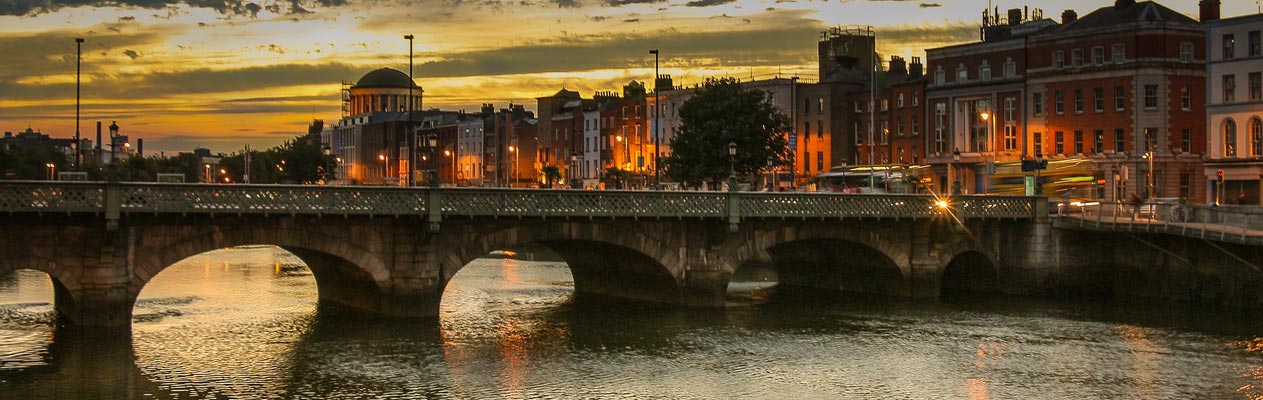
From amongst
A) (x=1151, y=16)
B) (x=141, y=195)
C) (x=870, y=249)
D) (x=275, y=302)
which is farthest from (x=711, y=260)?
(x=1151, y=16)

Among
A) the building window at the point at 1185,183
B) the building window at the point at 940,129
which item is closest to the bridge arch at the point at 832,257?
the building window at the point at 1185,183

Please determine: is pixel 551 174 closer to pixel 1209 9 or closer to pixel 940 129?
pixel 940 129

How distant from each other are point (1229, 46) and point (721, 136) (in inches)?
1386

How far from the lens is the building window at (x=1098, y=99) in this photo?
100438mm

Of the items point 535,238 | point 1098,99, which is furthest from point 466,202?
point 1098,99

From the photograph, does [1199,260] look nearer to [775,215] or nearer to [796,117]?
[775,215]

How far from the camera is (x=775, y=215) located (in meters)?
62.7

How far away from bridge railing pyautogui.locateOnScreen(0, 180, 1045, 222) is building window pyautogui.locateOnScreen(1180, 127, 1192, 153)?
31878mm

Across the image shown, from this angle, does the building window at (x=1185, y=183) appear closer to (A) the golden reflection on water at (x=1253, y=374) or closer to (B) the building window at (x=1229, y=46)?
(B) the building window at (x=1229, y=46)

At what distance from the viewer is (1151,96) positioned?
321 ft

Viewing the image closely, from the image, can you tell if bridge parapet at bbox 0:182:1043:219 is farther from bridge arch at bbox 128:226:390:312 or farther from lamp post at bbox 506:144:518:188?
lamp post at bbox 506:144:518:188

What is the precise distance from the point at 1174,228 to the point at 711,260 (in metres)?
19.5

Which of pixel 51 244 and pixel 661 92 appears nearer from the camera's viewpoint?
pixel 51 244

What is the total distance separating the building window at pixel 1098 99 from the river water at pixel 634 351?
120 feet
